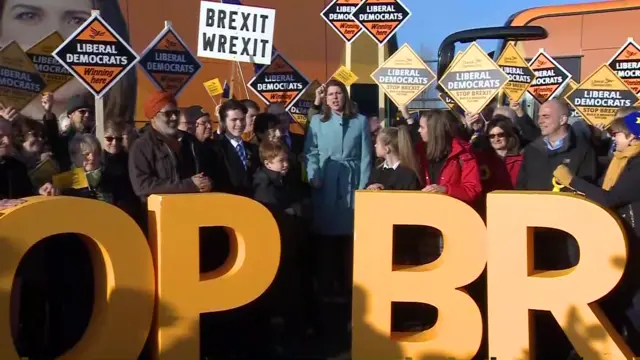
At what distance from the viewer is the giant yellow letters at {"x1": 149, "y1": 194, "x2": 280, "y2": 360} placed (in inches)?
173

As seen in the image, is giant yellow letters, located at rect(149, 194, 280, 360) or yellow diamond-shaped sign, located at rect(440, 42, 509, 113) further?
yellow diamond-shaped sign, located at rect(440, 42, 509, 113)

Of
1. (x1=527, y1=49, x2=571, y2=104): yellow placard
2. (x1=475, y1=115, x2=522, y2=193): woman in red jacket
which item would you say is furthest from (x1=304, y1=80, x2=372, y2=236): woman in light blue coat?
(x1=527, y1=49, x2=571, y2=104): yellow placard

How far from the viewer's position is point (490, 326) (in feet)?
14.7

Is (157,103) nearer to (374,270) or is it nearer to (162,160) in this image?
(162,160)

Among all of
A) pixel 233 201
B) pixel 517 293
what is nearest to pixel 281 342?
pixel 233 201

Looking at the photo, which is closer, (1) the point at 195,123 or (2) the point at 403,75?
(1) the point at 195,123

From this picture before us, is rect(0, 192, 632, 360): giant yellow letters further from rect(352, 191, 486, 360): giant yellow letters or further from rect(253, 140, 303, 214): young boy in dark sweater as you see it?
rect(253, 140, 303, 214): young boy in dark sweater

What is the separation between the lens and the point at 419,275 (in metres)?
4.55

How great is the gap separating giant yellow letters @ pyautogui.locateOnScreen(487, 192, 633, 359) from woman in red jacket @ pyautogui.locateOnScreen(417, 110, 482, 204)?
0.50 m

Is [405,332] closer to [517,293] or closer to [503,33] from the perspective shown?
[517,293]

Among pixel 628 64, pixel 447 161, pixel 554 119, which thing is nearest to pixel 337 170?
pixel 447 161

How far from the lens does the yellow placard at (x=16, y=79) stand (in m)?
6.82

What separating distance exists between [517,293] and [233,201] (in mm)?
1789

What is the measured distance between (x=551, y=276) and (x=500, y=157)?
155cm
